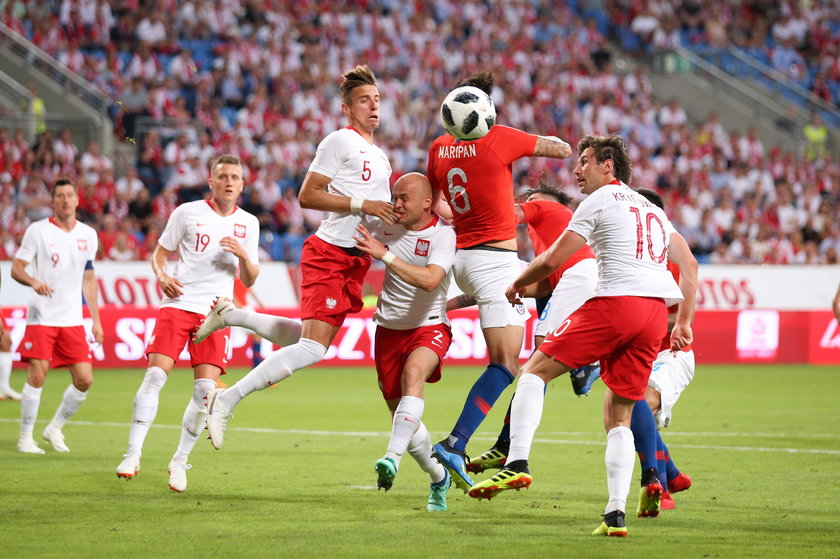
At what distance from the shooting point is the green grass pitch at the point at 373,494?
638cm

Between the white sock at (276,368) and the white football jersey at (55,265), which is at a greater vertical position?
the white football jersey at (55,265)

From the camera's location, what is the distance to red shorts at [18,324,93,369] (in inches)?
416

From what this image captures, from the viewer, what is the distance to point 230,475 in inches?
357

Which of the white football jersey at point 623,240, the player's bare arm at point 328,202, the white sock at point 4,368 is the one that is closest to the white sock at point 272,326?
the player's bare arm at point 328,202

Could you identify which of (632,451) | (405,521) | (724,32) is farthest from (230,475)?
(724,32)

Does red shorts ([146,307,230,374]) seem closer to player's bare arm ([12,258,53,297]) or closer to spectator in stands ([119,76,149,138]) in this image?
player's bare arm ([12,258,53,297])

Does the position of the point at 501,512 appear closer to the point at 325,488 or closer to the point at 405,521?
the point at 405,521

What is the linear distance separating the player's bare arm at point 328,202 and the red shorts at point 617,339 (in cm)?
147

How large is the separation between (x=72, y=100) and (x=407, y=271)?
1732 centimetres

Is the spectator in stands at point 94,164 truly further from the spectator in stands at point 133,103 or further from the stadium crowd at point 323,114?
the spectator in stands at point 133,103

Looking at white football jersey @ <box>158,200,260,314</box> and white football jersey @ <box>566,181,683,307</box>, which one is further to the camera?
white football jersey @ <box>158,200,260,314</box>

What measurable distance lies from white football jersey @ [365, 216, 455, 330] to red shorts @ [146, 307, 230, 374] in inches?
64.9

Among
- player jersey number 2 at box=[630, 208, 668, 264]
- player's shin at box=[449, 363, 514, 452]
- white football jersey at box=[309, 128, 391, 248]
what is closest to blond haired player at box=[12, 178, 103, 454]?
white football jersey at box=[309, 128, 391, 248]

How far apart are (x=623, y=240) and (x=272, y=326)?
105 inches
